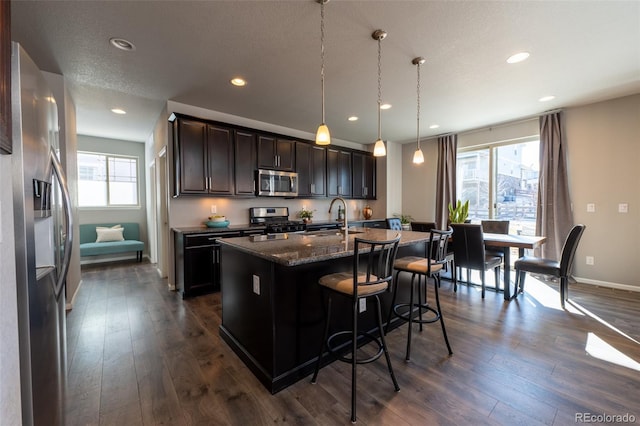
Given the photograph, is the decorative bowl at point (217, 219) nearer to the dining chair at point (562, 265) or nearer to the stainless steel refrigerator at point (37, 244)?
the stainless steel refrigerator at point (37, 244)

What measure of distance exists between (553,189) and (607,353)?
3.03 meters

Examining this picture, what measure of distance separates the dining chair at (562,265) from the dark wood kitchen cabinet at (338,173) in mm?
3400

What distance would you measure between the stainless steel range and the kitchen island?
2.10m

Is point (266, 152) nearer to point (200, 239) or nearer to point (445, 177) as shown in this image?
point (200, 239)

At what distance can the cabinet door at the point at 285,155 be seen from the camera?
4.75 m

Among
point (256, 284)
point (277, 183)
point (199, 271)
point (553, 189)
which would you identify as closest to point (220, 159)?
point (277, 183)

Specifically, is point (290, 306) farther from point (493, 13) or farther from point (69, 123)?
point (69, 123)

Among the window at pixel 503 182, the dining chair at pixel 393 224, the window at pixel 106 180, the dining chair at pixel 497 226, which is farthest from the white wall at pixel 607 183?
the window at pixel 106 180

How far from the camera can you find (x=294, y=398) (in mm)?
1738

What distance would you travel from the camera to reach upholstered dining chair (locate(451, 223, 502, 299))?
11.2 ft

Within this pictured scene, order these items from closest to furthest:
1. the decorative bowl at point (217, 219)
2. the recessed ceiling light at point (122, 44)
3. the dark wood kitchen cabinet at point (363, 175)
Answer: the recessed ceiling light at point (122, 44), the decorative bowl at point (217, 219), the dark wood kitchen cabinet at point (363, 175)

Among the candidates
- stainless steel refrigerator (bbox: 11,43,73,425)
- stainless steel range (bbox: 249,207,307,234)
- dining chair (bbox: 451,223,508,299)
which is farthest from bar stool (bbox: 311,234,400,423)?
stainless steel range (bbox: 249,207,307,234)

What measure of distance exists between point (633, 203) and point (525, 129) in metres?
1.86

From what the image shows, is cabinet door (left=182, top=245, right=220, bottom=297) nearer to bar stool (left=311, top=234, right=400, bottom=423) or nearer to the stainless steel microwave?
the stainless steel microwave
